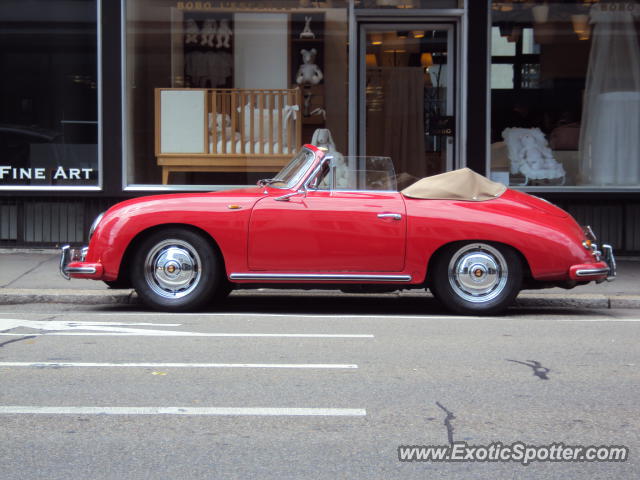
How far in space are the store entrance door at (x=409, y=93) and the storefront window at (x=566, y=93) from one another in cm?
70

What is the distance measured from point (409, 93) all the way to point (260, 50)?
211cm

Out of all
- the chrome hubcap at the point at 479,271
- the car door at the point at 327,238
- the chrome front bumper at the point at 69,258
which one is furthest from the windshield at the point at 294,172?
the chrome front bumper at the point at 69,258

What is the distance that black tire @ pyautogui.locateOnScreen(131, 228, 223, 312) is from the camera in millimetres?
8781

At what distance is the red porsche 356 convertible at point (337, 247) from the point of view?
8680 mm

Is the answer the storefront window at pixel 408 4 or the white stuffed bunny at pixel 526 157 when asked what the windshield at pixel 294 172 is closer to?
the storefront window at pixel 408 4

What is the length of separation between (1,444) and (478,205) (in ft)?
17.1

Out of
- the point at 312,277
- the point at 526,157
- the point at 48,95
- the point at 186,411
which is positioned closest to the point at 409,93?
the point at 526,157

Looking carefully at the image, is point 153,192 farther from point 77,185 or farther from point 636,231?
point 636,231

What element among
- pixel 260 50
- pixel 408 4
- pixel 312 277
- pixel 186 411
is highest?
pixel 408 4

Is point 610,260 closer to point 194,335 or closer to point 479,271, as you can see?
point 479,271

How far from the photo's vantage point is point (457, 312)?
29.0 feet

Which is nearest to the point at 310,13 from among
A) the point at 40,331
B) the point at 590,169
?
the point at 590,169

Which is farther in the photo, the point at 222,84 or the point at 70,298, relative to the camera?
the point at 222,84

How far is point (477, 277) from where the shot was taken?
8.80m
